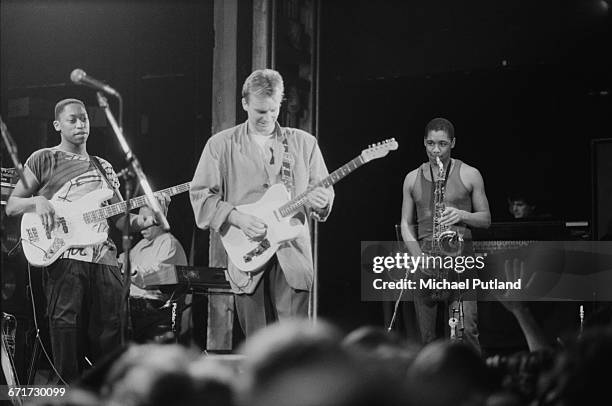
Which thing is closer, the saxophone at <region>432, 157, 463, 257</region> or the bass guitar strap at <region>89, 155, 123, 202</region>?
the bass guitar strap at <region>89, 155, 123, 202</region>

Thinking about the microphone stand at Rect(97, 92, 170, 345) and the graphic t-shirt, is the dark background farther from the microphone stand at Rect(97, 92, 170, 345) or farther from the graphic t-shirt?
the microphone stand at Rect(97, 92, 170, 345)

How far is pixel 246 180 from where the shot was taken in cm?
599

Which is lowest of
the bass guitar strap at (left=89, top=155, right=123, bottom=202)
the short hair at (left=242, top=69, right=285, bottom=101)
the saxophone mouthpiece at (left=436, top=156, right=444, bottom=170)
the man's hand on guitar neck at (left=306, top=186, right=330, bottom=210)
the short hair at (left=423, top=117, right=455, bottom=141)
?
the man's hand on guitar neck at (left=306, top=186, right=330, bottom=210)

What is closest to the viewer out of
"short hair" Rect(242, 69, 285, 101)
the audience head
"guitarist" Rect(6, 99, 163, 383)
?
the audience head

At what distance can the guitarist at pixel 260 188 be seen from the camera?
19.4ft

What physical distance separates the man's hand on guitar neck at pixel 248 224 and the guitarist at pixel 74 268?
0.76 m

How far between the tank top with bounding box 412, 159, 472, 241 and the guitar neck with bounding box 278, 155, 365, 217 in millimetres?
528

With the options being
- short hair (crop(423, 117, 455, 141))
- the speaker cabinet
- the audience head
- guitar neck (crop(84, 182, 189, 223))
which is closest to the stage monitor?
the speaker cabinet

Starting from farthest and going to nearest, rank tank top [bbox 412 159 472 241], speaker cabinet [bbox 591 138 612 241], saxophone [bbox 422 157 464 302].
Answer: speaker cabinet [bbox 591 138 612 241] < tank top [bbox 412 159 472 241] < saxophone [bbox 422 157 464 302]

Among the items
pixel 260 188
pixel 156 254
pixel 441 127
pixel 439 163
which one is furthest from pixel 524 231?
pixel 156 254

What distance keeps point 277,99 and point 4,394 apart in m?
2.70

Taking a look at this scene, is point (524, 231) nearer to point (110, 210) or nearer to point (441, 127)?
point (441, 127)

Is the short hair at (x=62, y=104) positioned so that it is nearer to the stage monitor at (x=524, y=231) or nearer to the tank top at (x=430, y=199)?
the tank top at (x=430, y=199)

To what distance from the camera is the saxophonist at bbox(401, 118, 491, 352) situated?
6.04m
